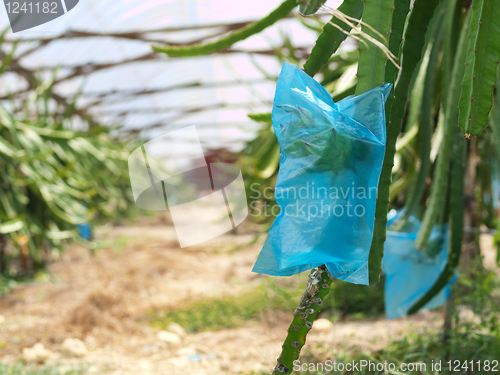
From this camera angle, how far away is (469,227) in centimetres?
161

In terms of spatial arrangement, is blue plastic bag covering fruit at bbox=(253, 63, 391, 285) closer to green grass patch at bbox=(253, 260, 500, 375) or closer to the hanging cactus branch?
the hanging cactus branch

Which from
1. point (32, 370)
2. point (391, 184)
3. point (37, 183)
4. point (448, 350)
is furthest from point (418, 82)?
point (37, 183)

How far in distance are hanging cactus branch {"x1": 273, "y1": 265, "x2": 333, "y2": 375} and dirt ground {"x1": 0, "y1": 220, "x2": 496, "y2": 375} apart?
86cm

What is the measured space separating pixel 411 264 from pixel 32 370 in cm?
158

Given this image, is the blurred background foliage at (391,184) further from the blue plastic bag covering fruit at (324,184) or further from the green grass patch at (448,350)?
the blue plastic bag covering fruit at (324,184)

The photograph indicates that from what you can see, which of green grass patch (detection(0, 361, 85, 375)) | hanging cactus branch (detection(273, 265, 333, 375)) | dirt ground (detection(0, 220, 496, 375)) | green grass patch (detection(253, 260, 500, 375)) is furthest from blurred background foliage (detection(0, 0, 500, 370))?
green grass patch (detection(0, 361, 85, 375))

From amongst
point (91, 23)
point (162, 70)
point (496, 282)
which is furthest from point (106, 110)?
point (496, 282)

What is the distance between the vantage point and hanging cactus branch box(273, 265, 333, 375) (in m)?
0.57

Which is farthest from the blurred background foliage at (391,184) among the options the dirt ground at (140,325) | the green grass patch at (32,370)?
the green grass patch at (32,370)

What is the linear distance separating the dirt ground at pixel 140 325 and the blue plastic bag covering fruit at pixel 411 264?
16 cm

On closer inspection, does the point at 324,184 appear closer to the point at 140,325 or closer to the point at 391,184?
the point at 391,184

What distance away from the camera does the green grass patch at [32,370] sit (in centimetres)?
146

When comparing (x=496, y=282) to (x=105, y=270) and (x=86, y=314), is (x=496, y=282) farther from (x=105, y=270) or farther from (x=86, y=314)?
(x=105, y=270)

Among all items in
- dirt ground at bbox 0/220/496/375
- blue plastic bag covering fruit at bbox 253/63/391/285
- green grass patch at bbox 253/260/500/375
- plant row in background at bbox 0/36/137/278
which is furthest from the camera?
plant row in background at bbox 0/36/137/278
